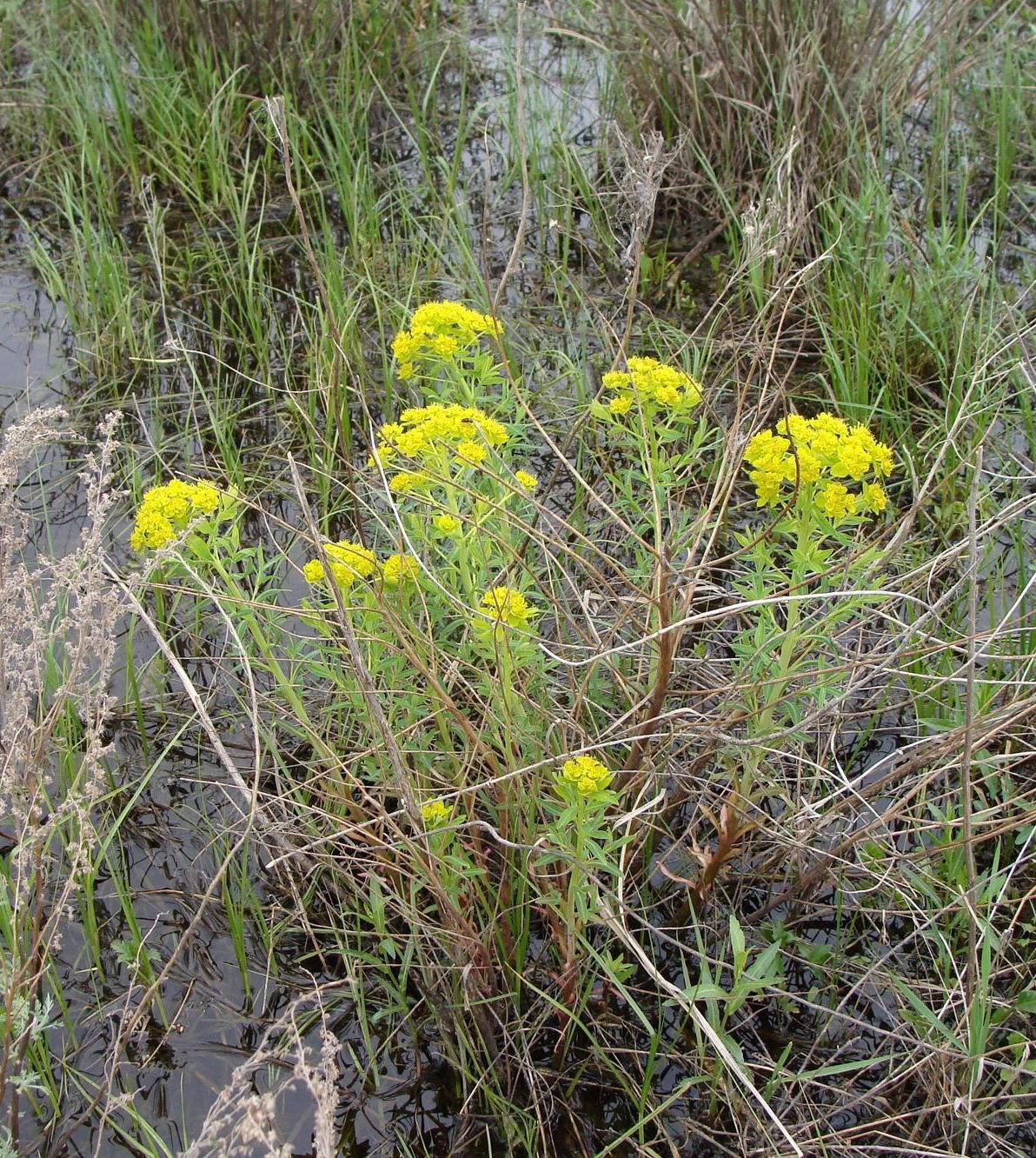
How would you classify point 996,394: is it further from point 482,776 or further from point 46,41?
point 46,41

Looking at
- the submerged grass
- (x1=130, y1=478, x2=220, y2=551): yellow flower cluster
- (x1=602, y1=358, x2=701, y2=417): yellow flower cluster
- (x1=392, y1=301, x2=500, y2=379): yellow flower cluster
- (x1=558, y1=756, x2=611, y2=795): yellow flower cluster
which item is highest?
(x1=392, y1=301, x2=500, y2=379): yellow flower cluster

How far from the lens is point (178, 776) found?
2598 mm

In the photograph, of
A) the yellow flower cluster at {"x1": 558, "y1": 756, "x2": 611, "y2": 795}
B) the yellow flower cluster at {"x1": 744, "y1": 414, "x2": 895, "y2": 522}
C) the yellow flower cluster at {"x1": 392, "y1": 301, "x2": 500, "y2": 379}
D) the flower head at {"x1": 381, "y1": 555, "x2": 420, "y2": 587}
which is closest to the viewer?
the yellow flower cluster at {"x1": 558, "y1": 756, "x2": 611, "y2": 795}

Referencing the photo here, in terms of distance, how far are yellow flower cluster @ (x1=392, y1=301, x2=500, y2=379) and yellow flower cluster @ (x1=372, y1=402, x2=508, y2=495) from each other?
0.51ft

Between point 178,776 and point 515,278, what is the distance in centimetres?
214

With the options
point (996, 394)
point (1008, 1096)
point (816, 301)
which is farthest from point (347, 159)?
point (1008, 1096)

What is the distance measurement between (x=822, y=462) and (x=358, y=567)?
0.79m

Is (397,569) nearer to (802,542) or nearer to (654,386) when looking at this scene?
(654,386)

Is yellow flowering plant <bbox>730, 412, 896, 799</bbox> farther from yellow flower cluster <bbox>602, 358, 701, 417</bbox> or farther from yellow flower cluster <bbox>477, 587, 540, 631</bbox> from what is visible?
yellow flower cluster <bbox>477, 587, 540, 631</bbox>

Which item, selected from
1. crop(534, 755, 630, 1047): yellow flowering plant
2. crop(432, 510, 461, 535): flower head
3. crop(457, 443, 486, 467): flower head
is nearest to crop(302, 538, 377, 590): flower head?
crop(432, 510, 461, 535): flower head

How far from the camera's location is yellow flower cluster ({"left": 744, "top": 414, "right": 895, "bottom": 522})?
1830mm

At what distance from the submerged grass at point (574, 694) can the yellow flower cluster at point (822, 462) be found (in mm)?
11

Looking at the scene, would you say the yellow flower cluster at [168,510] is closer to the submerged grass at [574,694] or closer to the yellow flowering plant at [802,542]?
the submerged grass at [574,694]

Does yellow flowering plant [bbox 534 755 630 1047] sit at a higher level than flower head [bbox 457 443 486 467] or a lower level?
lower
